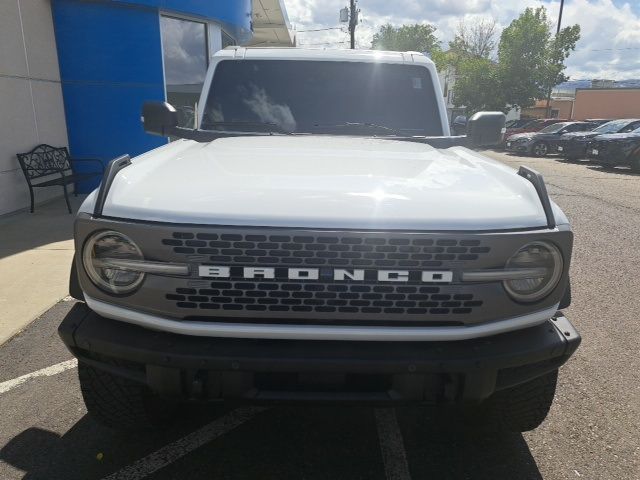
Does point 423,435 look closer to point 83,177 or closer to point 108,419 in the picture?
point 108,419

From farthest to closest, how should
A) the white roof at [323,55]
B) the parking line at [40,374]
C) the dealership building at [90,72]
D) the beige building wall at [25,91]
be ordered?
the dealership building at [90,72], the beige building wall at [25,91], the white roof at [323,55], the parking line at [40,374]

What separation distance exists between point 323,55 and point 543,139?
1976cm

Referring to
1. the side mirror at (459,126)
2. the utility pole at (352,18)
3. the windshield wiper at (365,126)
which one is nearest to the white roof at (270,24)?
the utility pole at (352,18)

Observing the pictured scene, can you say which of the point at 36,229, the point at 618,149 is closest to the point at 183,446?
the point at 36,229

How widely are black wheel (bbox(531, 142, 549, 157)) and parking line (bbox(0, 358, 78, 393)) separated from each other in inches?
841

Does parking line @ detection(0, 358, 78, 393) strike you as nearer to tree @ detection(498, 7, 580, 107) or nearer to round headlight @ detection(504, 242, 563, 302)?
round headlight @ detection(504, 242, 563, 302)

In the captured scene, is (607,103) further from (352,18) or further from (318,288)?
(318,288)

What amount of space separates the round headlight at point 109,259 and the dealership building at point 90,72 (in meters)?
6.69

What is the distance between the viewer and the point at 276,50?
152 inches

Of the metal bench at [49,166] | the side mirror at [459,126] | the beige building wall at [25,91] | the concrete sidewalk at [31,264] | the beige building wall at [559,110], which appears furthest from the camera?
the beige building wall at [559,110]

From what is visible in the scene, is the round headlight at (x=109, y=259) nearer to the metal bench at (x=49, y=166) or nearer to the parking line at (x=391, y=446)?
the parking line at (x=391, y=446)

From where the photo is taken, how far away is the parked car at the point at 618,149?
15078 mm

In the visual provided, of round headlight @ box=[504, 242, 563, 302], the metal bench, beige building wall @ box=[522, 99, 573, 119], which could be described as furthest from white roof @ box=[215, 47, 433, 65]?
beige building wall @ box=[522, 99, 573, 119]

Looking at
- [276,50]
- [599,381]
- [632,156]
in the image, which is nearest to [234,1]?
[276,50]
